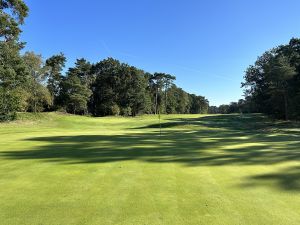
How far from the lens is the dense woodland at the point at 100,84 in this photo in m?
33.7

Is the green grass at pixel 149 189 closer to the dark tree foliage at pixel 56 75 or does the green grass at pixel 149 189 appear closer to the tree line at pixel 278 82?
the tree line at pixel 278 82

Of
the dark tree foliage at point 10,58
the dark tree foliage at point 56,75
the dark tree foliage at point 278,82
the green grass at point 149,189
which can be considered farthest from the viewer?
the dark tree foliage at point 56,75

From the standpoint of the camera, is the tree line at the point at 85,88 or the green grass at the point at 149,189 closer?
the green grass at the point at 149,189

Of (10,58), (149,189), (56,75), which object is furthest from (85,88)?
(149,189)

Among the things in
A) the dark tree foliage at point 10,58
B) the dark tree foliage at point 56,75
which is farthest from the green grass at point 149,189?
the dark tree foliage at point 56,75

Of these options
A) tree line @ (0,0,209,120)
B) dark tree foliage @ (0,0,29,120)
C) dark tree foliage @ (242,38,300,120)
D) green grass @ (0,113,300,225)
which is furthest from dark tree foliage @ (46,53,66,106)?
green grass @ (0,113,300,225)

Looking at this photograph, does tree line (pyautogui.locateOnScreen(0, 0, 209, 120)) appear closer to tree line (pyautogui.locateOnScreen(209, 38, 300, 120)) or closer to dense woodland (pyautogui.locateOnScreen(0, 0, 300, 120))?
dense woodland (pyautogui.locateOnScreen(0, 0, 300, 120))

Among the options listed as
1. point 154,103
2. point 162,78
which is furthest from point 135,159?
point 162,78

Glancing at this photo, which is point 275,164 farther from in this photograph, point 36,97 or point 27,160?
point 36,97

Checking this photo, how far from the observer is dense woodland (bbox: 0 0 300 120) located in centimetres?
3373

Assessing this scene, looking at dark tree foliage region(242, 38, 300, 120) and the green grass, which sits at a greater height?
dark tree foliage region(242, 38, 300, 120)

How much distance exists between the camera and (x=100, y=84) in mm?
84750

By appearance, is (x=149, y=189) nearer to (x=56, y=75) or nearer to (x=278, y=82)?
(x=278, y=82)

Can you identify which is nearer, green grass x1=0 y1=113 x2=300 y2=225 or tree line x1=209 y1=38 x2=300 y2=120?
green grass x1=0 y1=113 x2=300 y2=225
